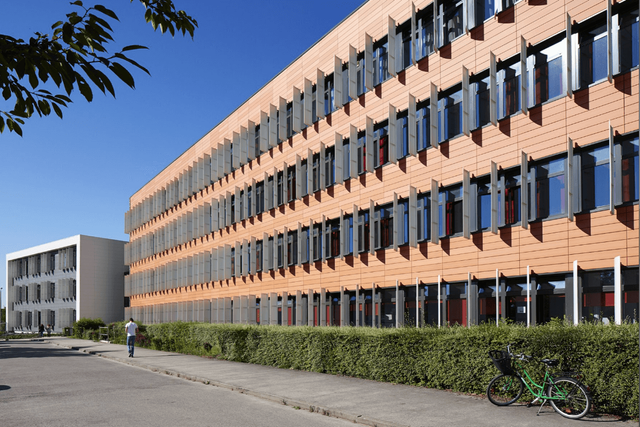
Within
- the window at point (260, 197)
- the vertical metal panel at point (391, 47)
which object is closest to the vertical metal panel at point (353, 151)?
the vertical metal panel at point (391, 47)

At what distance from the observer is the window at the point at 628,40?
63.3 ft

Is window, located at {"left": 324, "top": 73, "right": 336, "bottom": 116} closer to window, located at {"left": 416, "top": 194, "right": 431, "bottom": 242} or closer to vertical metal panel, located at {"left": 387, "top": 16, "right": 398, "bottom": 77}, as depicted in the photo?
vertical metal panel, located at {"left": 387, "top": 16, "right": 398, "bottom": 77}

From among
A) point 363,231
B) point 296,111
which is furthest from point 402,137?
point 296,111

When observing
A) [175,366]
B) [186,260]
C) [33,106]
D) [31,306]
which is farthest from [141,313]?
[33,106]

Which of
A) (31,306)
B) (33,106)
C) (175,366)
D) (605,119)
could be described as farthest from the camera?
(31,306)

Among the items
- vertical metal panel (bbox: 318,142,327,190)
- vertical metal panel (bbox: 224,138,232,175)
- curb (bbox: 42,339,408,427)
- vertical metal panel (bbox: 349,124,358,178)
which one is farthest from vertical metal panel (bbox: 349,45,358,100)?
vertical metal panel (bbox: 224,138,232,175)

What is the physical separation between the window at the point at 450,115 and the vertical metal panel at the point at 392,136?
2696 mm

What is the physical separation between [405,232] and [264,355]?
309 inches

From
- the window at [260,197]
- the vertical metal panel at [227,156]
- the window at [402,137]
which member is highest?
the vertical metal panel at [227,156]

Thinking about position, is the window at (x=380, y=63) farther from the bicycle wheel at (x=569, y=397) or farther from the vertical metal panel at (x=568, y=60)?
the bicycle wheel at (x=569, y=397)

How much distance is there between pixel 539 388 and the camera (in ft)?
42.5

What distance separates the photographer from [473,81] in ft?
82.4

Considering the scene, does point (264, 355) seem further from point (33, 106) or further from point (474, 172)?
point (33, 106)

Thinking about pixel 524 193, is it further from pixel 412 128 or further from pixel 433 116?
pixel 412 128
